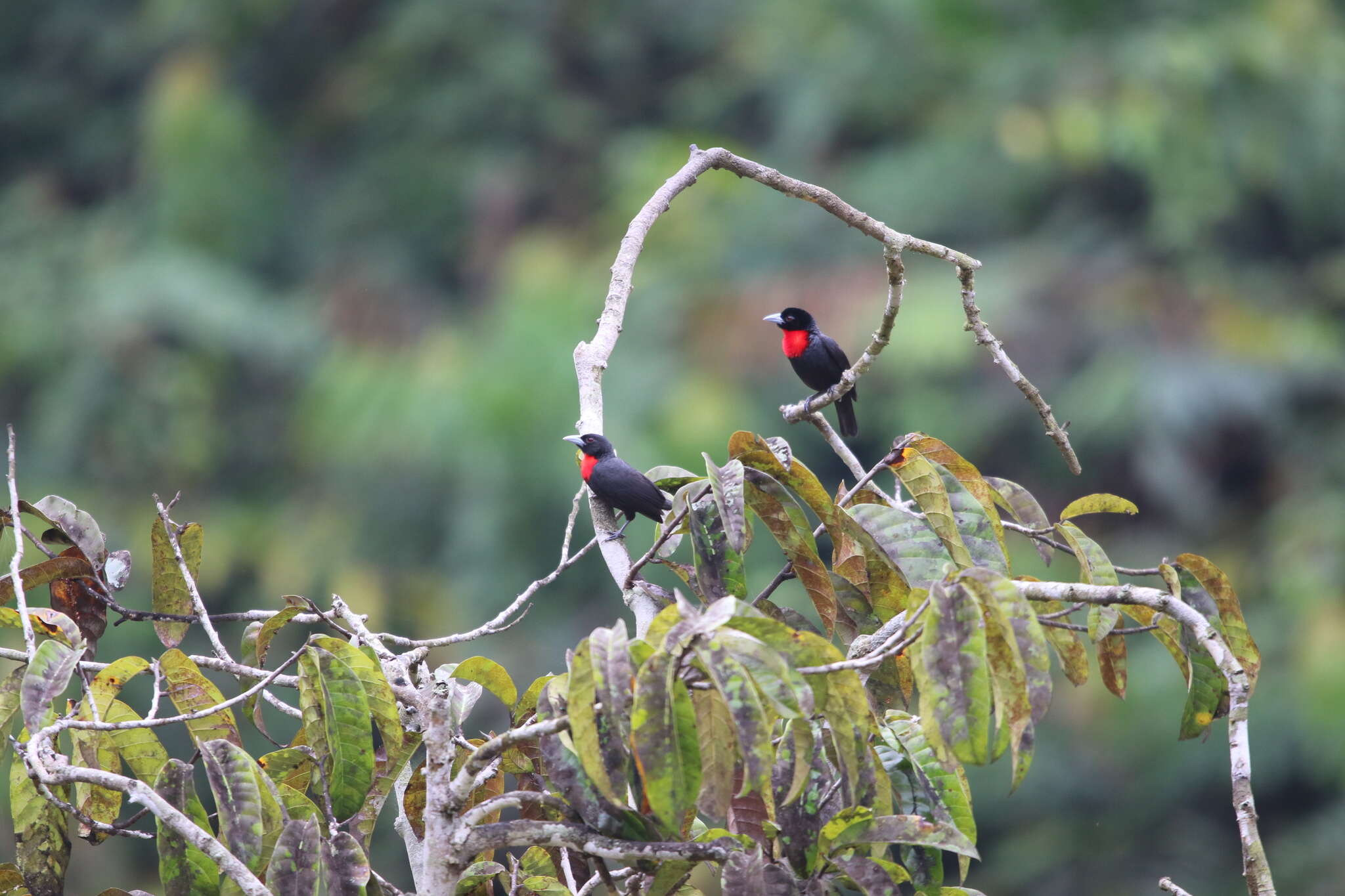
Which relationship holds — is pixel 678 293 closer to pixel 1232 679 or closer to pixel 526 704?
pixel 526 704

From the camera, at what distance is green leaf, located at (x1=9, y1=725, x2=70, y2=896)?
1.85 metres

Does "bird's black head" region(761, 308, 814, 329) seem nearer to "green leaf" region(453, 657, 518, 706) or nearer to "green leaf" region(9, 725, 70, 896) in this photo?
"green leaf" region(453, 657, 518, 706)

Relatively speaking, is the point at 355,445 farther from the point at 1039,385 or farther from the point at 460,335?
the point at 1039,385

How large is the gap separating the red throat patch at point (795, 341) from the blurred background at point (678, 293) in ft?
12.7

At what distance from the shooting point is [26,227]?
41.4ft

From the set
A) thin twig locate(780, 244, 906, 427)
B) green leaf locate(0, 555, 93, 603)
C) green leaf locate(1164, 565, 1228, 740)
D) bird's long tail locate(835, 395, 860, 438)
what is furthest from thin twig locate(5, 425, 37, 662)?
bird's long tail locate(835, 395, 860, 438)

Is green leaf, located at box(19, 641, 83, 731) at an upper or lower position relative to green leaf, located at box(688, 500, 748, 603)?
lower

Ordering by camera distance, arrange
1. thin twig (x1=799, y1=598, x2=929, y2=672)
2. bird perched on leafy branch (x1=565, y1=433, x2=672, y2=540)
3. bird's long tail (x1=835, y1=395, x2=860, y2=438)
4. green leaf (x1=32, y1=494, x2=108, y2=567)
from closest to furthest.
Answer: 1. thin twig (x1=799, y1=598, x2=929, y2=672)
2. green leaf (x1=32, y1=494, x2=108, y2=567)
3. bird perched on leafy branch (x1=565, y1=433, x2=672, y2=540)
4. bird's long tail (x1=835, y1=395, x2=860, y2=438)

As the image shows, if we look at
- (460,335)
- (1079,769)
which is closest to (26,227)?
(460,335)

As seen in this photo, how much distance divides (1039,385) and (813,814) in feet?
25.3

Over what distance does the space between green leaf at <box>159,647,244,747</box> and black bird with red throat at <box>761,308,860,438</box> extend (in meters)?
3.03

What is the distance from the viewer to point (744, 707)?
4.70 ft

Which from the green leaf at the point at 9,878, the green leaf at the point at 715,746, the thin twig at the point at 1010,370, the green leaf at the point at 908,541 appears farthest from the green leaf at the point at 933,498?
the green leaf at the point at 9,878

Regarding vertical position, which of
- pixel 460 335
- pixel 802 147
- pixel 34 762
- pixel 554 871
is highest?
pixel 802 147
